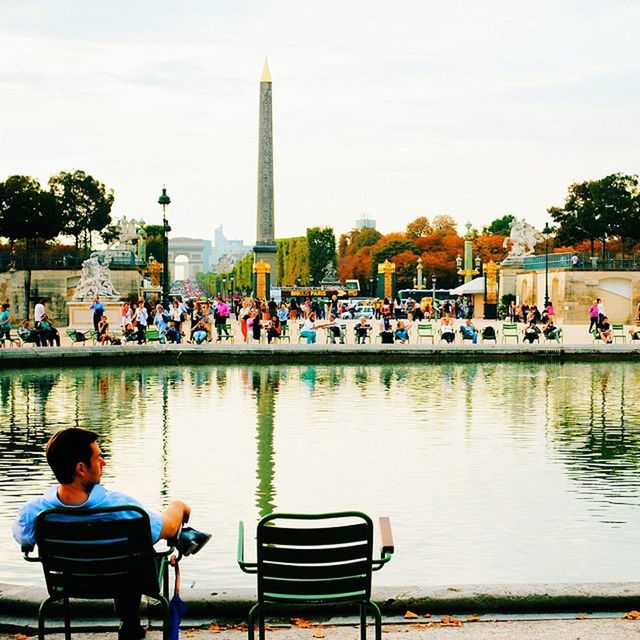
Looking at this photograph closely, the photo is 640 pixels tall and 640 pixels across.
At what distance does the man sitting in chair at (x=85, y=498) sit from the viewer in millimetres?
3975

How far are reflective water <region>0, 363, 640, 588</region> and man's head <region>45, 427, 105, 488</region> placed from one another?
108 inches

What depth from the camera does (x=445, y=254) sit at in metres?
84.1

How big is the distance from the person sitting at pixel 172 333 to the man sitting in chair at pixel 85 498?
74.1 ft

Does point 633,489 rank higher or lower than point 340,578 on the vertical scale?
lower

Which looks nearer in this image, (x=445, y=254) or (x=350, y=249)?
(x=445, y=254)

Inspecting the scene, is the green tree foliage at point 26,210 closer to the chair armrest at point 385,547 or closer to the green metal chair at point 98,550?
the chair armrest at point 385,547

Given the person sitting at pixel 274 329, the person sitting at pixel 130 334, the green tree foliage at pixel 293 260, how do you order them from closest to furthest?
the person sitting at pixel 130 334
the person sitting at pixel 274 329
the green tree foliage at pixel 293 260

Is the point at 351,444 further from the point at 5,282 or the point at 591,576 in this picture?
the point at 5,282

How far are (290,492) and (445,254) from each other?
75592 millimetres

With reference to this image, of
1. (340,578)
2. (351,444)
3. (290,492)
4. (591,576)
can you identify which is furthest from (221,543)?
(351,444)

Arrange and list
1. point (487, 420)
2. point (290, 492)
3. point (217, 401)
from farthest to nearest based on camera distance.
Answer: point (217, 401), point (487, 420), point (290, 492)

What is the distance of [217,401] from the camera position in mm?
16250

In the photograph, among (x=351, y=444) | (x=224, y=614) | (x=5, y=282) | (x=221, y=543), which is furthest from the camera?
(x=5, y=282)

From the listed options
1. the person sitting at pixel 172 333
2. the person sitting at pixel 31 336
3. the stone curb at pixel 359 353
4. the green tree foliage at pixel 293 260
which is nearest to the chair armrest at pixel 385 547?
the stone curb at pixel 359 353
